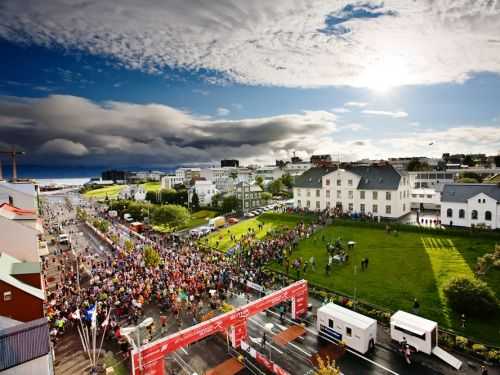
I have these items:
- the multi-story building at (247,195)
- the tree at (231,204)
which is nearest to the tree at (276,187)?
the multi-story building at (247,195)

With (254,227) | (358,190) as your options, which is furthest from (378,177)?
(254,227)

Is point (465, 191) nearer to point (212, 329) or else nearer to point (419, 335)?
point (419, 335)

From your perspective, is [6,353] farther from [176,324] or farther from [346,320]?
[346,320]

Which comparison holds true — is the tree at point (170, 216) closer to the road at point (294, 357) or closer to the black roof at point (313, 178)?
the black roof at point (313, 178)

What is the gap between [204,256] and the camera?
39.6 m

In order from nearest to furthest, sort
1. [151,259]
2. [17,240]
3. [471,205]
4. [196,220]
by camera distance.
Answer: [17,240]
[151,259]
[471,205]
[196,220]

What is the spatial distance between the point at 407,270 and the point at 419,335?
1347 cm

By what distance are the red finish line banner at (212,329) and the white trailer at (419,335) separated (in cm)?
725

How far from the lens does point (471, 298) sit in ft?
70.4

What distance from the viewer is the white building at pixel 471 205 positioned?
131 feet

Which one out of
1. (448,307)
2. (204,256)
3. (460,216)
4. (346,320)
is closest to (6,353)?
(346,320)

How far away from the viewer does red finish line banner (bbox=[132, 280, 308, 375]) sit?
1498cm

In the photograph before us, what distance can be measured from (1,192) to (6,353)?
34.3 metres

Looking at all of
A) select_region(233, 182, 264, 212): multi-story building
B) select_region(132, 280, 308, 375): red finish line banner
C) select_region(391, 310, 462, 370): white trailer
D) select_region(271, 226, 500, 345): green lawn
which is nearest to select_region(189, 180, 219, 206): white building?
select_region(233, 182, 264, 212): multi-story building
